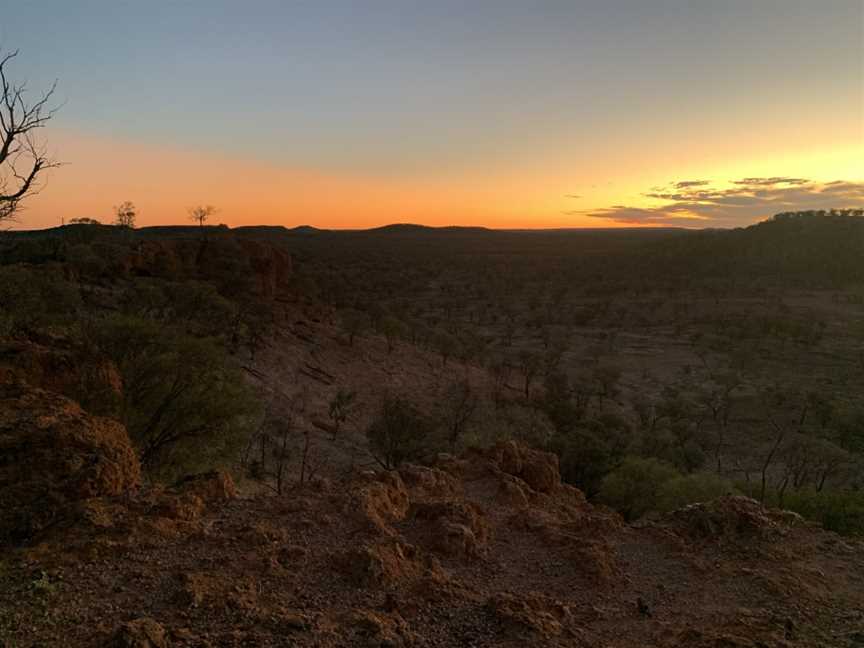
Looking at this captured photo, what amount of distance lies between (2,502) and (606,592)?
6.33 meters

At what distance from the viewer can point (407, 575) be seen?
5.96 m

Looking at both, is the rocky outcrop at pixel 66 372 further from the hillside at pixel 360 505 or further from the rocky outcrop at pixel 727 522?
the rocky outcrop at pixel 727 522

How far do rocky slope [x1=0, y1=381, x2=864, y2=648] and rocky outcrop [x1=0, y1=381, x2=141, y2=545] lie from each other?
2 centimetres

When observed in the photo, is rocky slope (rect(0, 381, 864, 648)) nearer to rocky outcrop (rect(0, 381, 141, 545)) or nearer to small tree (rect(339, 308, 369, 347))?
rocky outcrop (rect(0, 381, 141, 545))

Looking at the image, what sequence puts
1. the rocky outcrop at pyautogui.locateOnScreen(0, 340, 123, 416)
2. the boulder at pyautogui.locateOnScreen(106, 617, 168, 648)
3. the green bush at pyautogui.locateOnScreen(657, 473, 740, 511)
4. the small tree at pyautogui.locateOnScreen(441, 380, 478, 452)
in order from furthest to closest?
the small tree at pyautogui.locateOnScreen(441, 380, 478, 452)
the green bush at pyautogui.locateOnScreen(657, 473, 740, 511)
the rocky outcrop at pyautogui.locateOnScreen(0, 340, 123, 416)
the boulder at pyautogui.locateOnScreen(106, 617, 168, 648)

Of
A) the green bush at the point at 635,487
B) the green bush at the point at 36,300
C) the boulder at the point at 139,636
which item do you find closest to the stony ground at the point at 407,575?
the boulder at the point at 139,636

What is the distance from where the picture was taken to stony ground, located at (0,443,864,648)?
4727mm

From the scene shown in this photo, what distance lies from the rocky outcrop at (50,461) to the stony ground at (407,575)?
0.30 m

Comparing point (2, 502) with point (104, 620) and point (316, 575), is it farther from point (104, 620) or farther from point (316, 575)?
point (316, 575)

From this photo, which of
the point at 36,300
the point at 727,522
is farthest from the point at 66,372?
the point at 36,300

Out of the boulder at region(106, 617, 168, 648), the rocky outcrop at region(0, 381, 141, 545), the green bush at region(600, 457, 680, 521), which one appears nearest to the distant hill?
the green bush at region(600, 457, 680, 521)

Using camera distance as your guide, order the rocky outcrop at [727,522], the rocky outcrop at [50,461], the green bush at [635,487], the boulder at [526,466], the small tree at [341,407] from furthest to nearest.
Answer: the small tree at [341,407] < the green bush at [635,487] < the boulder at [526,466] < the rocky outcrop at [727,522] < the rocky outcrop at [50,461]

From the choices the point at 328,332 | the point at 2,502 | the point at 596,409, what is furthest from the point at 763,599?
the point at 328,332

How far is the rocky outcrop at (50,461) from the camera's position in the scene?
5668 mm
